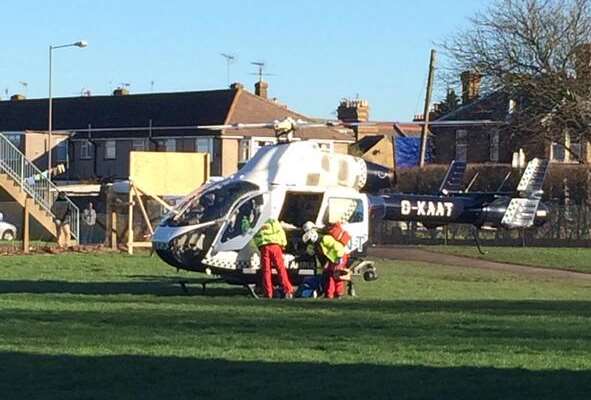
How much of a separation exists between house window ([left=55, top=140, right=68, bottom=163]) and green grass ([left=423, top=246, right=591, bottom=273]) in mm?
34707

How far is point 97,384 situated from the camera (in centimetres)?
1217

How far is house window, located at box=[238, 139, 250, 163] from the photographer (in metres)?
71.4

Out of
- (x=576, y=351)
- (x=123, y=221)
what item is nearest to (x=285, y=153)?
(x=576, y=351)

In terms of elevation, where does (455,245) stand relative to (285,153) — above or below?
below

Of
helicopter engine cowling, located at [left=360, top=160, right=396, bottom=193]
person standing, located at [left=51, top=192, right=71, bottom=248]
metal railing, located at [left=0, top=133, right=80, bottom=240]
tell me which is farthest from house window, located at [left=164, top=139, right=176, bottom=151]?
helicopter engine cowling, located at [left=360, top=160, right=396, bottom=193]

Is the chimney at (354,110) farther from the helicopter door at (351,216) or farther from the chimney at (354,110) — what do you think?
the helicopter door at (351,216)

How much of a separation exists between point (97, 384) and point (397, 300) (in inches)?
472

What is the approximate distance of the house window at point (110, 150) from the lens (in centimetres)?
7700

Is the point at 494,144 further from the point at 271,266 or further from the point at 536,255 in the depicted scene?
the point at 271,266

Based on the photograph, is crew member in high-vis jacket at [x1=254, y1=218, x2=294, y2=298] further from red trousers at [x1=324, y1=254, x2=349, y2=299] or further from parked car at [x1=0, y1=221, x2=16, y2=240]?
parked car at [x1=0, y1=221, x2=16, y2=240]

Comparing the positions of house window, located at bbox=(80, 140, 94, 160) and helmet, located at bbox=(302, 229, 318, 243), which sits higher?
house window, located at bbox=(80, 140, 94, 160)

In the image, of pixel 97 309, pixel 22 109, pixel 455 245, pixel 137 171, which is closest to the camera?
pixel 97 309

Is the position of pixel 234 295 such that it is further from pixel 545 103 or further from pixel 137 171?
pixel 545 103

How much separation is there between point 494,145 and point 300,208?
129ft
